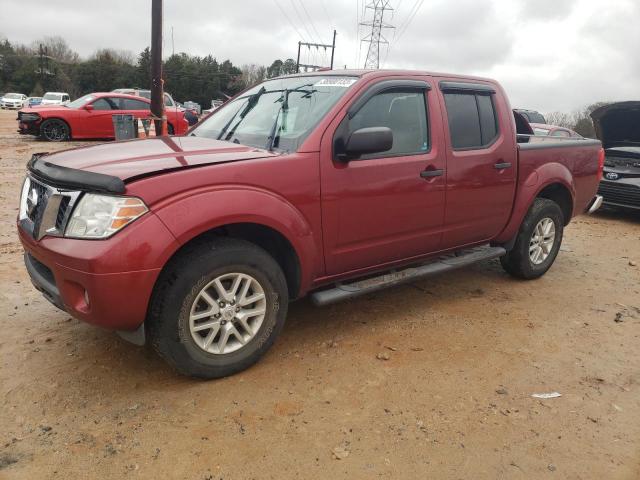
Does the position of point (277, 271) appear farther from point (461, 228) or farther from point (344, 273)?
point (461, 228)

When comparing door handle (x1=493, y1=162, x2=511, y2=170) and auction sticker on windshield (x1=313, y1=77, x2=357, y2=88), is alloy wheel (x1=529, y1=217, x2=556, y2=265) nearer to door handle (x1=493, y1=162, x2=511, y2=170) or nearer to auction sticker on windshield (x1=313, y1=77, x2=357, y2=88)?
door handle (x1=493, y1=162, x2=511, y2=170)

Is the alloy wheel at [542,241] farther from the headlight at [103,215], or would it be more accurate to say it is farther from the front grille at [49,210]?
the front grille at [49,210]

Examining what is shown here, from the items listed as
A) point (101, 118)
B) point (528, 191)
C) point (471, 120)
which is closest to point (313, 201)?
point (471, 120)

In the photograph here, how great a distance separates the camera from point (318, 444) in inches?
97.3

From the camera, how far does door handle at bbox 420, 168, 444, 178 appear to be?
3.65 metres

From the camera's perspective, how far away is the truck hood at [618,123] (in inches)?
313

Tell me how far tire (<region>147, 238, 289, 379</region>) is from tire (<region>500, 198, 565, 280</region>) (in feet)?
8.75

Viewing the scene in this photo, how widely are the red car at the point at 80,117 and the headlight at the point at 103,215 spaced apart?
12797 millimetres

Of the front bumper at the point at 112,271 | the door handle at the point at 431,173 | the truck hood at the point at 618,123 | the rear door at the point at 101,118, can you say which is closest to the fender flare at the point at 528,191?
the door handle at the point at 431,173

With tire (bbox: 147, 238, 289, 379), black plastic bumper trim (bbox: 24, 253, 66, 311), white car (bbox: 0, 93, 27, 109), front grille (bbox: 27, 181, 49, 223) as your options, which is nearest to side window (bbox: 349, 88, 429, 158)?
tire (bbox: 147, 238, 289, 379)

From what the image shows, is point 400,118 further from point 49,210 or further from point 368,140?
point 49,210

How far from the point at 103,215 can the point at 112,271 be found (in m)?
0.29

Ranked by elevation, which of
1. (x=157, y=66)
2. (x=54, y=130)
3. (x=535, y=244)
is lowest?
(x=535, y=244)

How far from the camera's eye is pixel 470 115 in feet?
13.5
